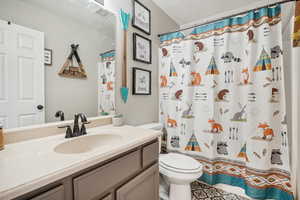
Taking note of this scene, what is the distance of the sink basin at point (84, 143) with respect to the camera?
826mm

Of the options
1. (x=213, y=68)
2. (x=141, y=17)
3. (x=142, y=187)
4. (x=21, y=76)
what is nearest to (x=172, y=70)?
(x=213, y=68)

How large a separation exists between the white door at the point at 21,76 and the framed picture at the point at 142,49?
879 millimetres

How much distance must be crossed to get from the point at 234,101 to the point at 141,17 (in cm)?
145

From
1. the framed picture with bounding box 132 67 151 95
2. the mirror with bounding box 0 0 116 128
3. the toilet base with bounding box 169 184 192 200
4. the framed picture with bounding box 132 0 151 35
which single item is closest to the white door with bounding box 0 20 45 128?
the mirror with bounding box 0 0 116 128

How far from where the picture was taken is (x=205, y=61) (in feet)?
5.08

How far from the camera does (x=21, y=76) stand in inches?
31.3

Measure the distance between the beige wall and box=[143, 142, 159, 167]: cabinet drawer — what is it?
0.59 m

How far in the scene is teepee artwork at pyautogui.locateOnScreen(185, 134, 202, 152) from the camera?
1.60 metres

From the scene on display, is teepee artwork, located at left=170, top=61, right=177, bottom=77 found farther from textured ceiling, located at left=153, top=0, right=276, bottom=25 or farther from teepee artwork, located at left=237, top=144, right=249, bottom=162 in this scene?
teepee artwork, located at left=237, top=144, right=249, bottom=162

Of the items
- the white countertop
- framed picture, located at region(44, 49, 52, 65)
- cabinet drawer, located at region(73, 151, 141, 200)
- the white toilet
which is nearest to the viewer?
the white countertop

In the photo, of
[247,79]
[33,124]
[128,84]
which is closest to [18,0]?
[33,124]

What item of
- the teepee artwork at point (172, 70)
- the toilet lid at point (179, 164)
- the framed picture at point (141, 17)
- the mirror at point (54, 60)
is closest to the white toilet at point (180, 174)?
the toilet lid at point (179, 164)

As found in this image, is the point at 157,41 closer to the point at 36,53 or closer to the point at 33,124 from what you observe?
the point at 36,53

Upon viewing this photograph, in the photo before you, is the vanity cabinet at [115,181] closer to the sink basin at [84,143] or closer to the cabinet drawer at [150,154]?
the cabinet drawer at [150,154]
